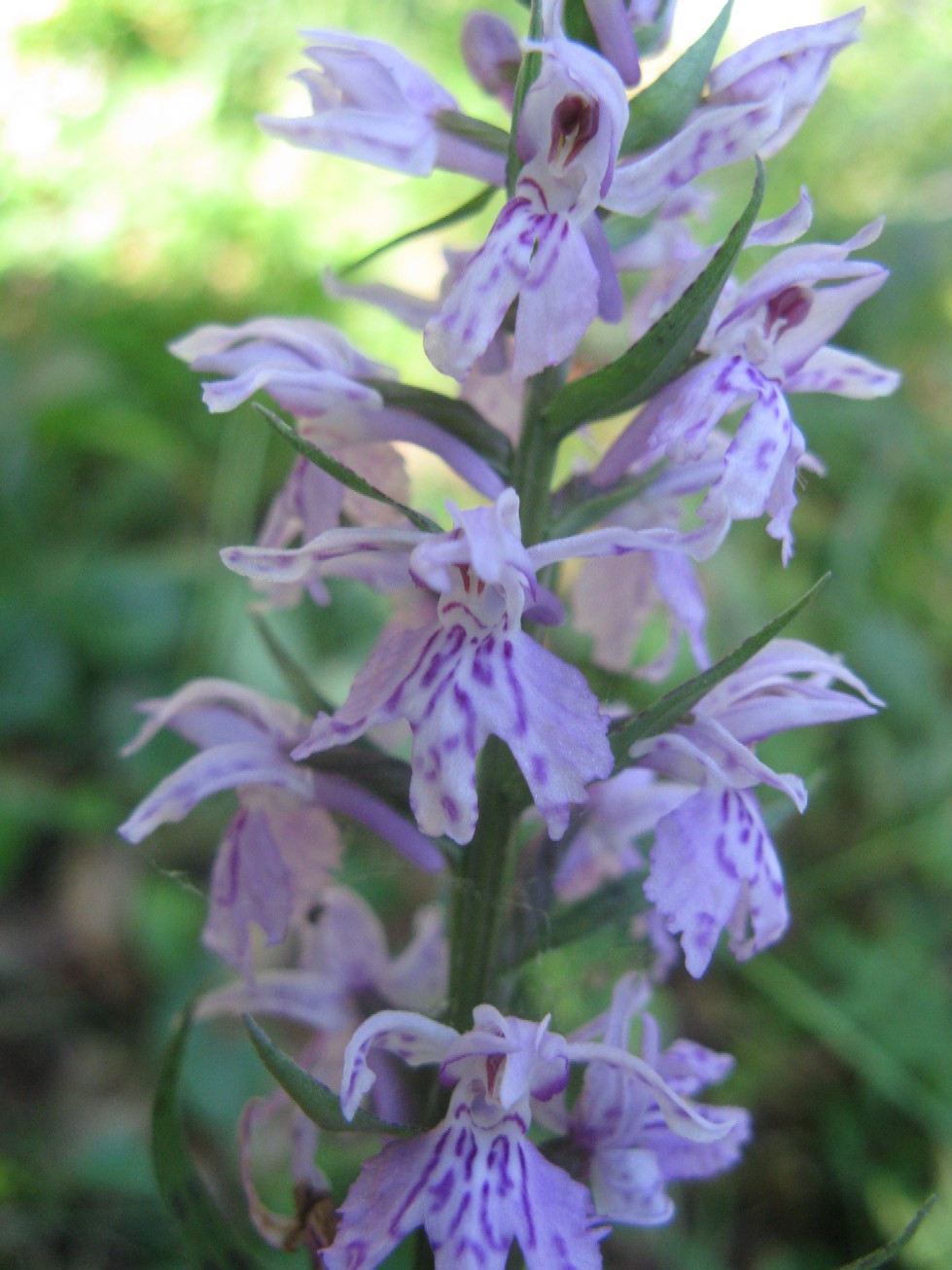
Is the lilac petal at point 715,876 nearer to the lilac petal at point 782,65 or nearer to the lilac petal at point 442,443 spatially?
the lilac petal at point 442,443

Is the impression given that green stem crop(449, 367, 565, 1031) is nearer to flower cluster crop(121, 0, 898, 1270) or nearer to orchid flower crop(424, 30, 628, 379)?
flower cluster crop(121, 0, 898, 1270)

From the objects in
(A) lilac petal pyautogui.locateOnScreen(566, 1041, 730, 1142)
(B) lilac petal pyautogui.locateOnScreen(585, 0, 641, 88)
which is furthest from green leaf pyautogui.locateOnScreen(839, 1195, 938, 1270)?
(B) lilac petal pyautogui.locateOnScreen(585, 0, 641, 88)

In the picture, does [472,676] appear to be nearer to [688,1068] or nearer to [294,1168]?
[688,1068]

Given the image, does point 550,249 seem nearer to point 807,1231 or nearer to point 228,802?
point 228,802

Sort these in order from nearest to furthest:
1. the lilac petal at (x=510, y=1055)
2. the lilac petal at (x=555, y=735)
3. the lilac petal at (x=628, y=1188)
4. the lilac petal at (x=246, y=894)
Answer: the lilac petal at (x=555, y=735) < the lilac petal at (x=510, y=1055) < the lilac petal at (x=628, y=1188) < the lilac petal at (x=246, y=894)

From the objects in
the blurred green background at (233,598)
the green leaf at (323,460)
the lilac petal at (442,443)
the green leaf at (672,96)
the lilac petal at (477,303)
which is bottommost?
the blurred green background at (233,598)

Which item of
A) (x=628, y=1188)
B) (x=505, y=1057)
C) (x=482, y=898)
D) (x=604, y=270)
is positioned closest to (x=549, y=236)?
(x=604, y=270)

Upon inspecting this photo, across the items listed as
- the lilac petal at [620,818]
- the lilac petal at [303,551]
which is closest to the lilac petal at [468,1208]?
the lilac petal at [620,818]
